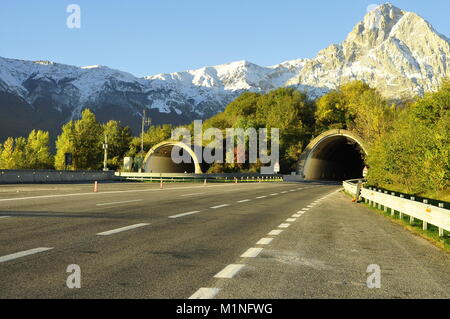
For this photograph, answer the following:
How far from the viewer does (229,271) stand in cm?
645

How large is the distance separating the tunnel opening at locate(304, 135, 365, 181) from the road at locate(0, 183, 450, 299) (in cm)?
6497

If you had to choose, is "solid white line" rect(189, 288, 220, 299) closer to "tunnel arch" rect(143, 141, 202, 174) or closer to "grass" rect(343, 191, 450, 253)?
"grass" rect(343, 191, 450, 253)

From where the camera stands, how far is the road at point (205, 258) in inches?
214

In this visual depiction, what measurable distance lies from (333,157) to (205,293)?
9224 cm

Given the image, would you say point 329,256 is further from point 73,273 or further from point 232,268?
point 73,273

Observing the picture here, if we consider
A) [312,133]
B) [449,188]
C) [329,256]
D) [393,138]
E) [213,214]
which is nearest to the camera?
[329,256]

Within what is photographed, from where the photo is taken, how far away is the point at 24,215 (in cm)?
1217

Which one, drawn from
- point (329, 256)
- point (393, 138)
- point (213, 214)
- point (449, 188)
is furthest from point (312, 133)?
point (329, 256)

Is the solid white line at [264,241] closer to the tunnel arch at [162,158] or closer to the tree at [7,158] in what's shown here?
the tunnel arch at [162,158]

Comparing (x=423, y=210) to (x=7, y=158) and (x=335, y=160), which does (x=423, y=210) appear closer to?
(x=335, y=160)

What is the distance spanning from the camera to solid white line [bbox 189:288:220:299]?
16.5ft

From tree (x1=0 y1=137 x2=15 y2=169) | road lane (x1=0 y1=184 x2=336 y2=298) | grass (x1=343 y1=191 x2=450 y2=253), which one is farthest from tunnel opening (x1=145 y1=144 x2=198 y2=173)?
road lane (x1=0 y1=184 x2=336 y2=298)

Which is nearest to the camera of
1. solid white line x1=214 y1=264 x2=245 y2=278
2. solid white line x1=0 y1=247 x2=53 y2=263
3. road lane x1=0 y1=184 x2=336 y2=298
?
road lane x1=0 y1=184 x2=336 y2=298
